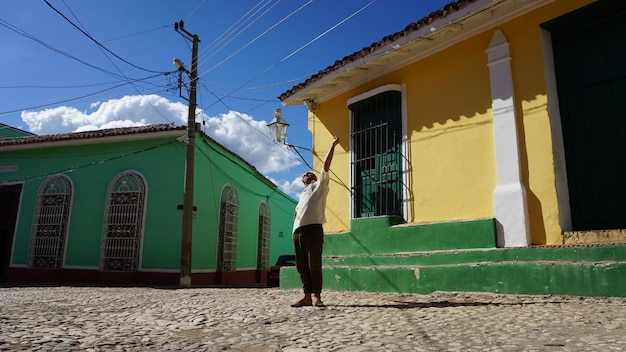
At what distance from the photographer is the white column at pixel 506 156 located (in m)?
4.70

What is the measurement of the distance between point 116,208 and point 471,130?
10226 mm

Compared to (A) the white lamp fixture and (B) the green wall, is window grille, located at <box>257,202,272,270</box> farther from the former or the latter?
(A) the white lamp fixture

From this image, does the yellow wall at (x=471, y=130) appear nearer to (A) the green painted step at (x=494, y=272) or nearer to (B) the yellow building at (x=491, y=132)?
(B) the yellow building at (x=491, y=132)

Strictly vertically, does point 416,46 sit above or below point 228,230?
above

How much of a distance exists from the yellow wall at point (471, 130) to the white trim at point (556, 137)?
5 cm

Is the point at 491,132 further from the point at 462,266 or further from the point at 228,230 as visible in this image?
the point at 228,230

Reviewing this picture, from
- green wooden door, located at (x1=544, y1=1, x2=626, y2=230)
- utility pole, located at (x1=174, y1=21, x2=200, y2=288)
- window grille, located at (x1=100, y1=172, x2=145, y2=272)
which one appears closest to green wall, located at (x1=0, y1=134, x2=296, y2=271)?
window grille, located at (x1=100, y1=172, x2=145, y2=272)

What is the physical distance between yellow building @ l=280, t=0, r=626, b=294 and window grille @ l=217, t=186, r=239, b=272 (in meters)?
7.15

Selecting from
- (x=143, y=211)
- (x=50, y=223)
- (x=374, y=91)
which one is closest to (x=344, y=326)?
(x=374, y=91)

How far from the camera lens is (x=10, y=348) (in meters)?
2.53

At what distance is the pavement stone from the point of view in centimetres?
247

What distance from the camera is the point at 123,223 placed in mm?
11852

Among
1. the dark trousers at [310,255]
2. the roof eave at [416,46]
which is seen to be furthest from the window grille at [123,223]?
the dark trousers at [310,255]

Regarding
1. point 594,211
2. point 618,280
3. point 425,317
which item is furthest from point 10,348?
point 594,211
